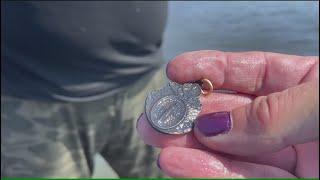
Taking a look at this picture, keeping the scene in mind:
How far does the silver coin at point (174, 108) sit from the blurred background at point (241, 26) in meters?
2.07

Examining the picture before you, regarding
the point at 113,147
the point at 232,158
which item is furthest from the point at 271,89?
the point at 113,147

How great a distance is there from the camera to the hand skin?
43.0 inches

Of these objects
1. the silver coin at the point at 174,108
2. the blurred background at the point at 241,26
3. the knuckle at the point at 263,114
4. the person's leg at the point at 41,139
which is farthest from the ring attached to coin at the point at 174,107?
the blurred background at the point at 241,26

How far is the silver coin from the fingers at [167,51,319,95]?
25 millimetres

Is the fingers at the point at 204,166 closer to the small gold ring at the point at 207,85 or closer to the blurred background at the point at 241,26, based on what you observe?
the small gold ring at the point at 207,85

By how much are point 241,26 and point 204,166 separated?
2.78 m

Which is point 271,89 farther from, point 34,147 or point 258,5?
→ point 258,5

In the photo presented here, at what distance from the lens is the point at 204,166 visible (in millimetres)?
1195

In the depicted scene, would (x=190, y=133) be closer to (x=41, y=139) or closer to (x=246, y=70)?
(x=246, y=70)

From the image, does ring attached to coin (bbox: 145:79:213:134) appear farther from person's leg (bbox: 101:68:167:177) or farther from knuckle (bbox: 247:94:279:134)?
person's leg (bbox: 101:68:167:177)

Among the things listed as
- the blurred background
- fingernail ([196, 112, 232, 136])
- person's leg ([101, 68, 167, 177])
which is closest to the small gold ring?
fingernail ([196, 112, 232, 136])

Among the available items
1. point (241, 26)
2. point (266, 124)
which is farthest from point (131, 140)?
point (241, 26)

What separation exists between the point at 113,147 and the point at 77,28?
0.52 meters

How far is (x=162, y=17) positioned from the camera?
207 centimetres
